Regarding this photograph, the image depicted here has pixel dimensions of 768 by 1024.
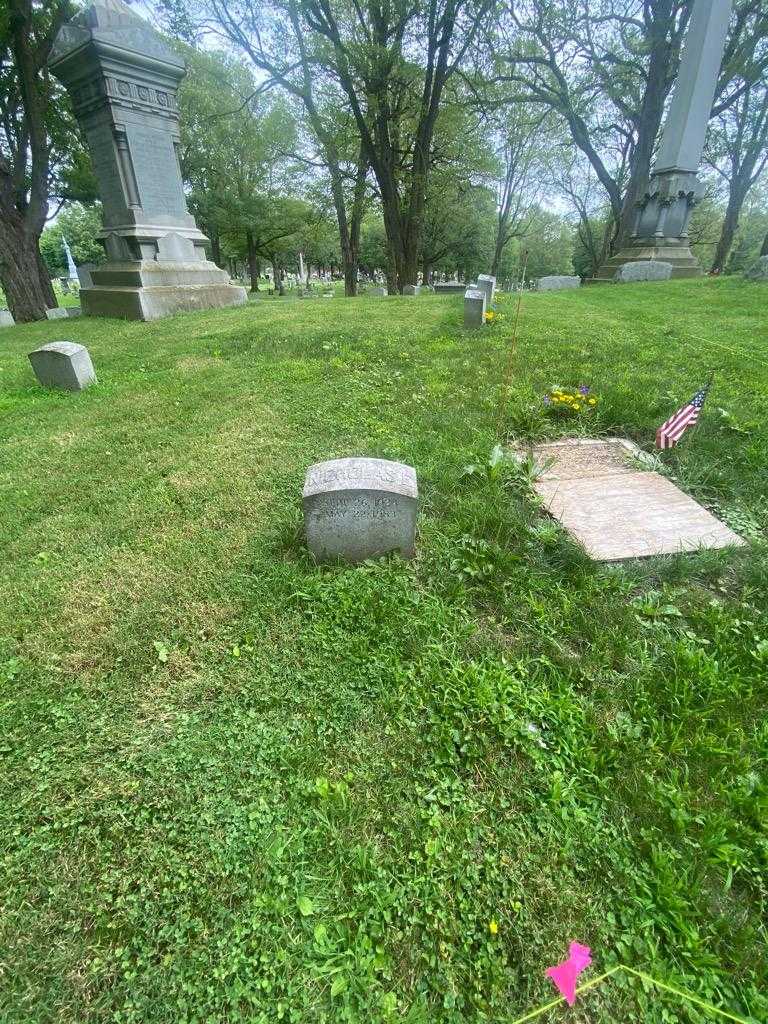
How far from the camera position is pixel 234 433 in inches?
164

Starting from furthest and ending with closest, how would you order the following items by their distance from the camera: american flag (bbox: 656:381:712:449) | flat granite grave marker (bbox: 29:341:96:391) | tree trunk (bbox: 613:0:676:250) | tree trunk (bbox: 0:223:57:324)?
1. tree trunk (bbox: 613:0:676:250)
2. tree trunk (bbox: 0:223:57:324)
3. flat granite grave marker (bbox: 29:341:96:391)
4. american flag (bbox: 656:381:712:449)

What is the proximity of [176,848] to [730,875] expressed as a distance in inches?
65.3

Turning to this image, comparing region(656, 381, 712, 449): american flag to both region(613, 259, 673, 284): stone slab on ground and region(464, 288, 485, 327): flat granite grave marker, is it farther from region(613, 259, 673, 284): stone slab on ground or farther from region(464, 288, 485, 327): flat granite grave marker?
region(613, 259, 673, 284): stone slab on ground

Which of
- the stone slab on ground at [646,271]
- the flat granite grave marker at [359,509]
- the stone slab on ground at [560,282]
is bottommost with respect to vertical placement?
the flat granite grave marker at [359,509]

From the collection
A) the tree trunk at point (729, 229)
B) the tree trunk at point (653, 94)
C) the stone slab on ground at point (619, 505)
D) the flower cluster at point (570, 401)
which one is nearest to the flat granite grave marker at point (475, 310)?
the flower cluster at point (570, 401)

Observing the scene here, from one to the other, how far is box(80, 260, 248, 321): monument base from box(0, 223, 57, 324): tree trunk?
383cm

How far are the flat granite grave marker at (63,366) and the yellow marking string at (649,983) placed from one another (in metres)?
6.55

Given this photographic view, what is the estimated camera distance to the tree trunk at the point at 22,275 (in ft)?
39.8

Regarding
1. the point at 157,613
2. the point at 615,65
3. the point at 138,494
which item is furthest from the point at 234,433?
the point at 615,65

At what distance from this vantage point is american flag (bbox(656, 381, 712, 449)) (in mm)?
3350

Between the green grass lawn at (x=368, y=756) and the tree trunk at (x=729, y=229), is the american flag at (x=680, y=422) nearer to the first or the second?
the green grass lawn at (x=368, y=756)

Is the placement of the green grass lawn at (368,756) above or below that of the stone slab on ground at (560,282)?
below

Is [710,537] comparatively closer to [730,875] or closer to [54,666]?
[730,875]

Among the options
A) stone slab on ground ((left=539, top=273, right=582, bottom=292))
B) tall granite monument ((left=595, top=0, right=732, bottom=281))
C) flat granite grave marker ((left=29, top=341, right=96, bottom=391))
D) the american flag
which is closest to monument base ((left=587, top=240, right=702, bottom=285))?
tall granite monument ((left=595, top=0, right=732, bottom=281))
